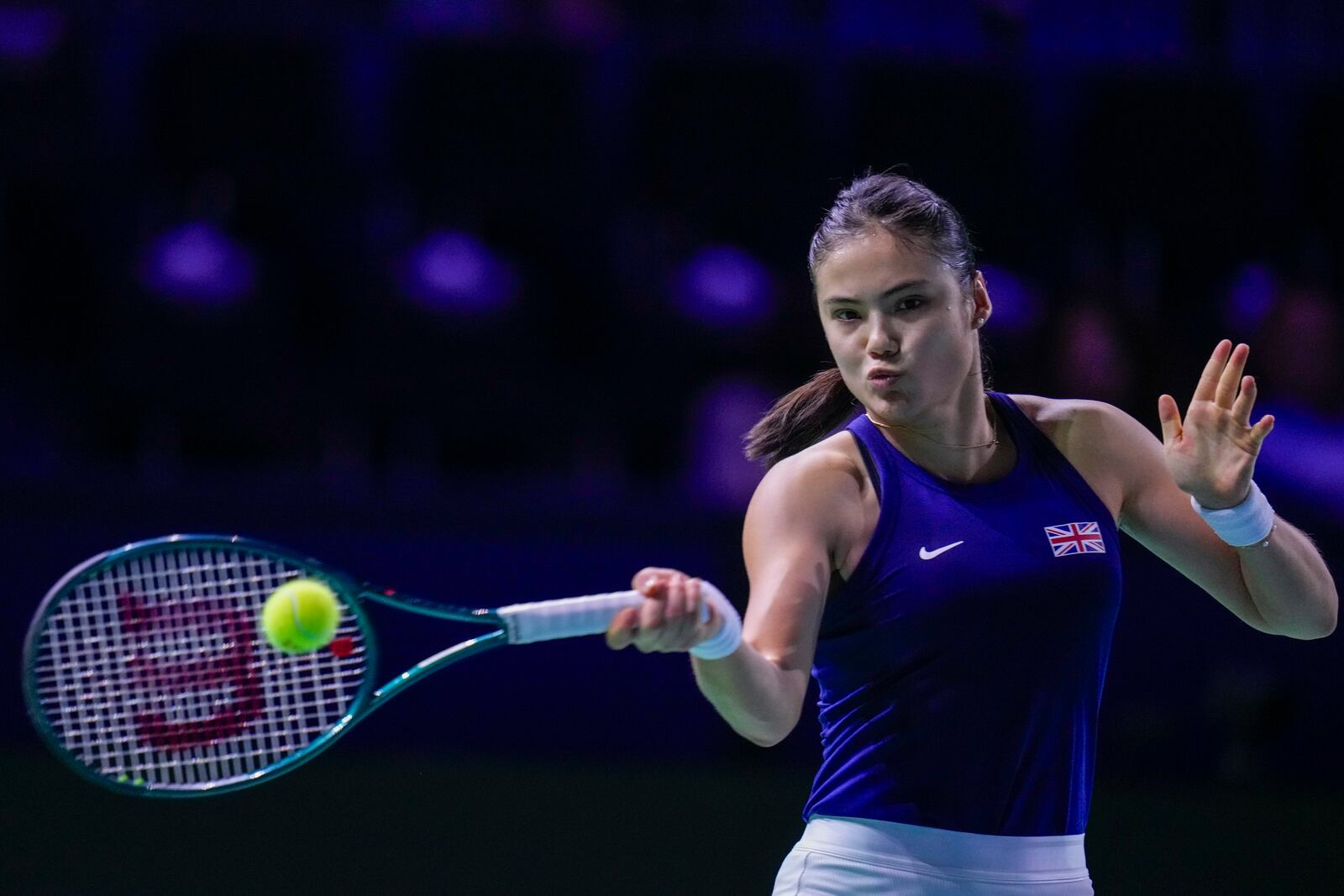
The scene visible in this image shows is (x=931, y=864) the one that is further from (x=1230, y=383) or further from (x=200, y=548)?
(x=200, y=548)

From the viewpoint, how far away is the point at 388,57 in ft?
25.3

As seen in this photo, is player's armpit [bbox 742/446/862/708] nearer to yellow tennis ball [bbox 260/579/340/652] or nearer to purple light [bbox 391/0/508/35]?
yellow tennis ball [bbox 260/579/340/652]

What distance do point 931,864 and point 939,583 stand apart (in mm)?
440

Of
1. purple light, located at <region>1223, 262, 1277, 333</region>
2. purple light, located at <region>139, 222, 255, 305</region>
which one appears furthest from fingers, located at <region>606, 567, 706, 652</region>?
purple light, located at <region>1223, 262, 1277, 333</region>

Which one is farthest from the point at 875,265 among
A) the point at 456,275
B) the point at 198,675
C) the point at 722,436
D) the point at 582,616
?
the point at 456,275

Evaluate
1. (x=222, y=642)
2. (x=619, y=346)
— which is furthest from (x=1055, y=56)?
(x=222, y=642)

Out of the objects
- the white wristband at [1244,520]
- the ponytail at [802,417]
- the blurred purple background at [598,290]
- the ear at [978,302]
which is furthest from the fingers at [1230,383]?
the blurred purple background at [598,290]

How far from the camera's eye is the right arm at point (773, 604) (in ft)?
7.23

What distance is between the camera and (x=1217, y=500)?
2609mm

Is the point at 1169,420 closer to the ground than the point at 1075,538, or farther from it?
farther from it

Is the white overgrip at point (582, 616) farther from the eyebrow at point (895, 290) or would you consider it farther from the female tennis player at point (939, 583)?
the eyebrow at point (895, 290)

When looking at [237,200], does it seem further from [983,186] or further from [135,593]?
[135,593]

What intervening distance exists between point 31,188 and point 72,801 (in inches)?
128

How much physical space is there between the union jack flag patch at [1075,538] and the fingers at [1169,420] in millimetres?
195
